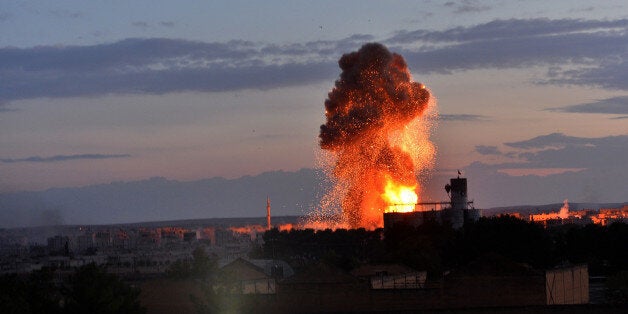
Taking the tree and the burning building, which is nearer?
the tree

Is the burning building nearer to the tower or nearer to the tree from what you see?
the tower

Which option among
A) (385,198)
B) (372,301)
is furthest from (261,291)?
(385,198)

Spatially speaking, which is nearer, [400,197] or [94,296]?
[94,296]

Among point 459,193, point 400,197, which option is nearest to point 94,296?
point 400,197

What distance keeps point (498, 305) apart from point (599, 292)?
14988 millimetres

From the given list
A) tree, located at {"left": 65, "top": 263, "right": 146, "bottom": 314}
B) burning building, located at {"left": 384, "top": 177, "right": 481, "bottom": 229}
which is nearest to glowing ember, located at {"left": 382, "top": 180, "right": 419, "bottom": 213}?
burning building, located at {"left": 384, "top": 177, "right": 481, "bottom": 229}

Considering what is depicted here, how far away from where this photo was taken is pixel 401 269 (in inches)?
3307

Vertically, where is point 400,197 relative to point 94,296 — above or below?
above

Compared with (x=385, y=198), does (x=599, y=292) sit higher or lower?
lower

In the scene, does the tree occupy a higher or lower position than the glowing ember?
lower

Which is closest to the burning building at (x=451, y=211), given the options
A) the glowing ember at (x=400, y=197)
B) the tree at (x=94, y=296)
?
the glowing ember at (x=400, y=197)

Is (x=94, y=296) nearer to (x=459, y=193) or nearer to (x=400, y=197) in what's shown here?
(x=400, y=197)

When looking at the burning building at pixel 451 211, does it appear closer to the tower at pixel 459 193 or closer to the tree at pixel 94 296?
the tower at pixel 459 193

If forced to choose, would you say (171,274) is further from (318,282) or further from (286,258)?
(286,258)
